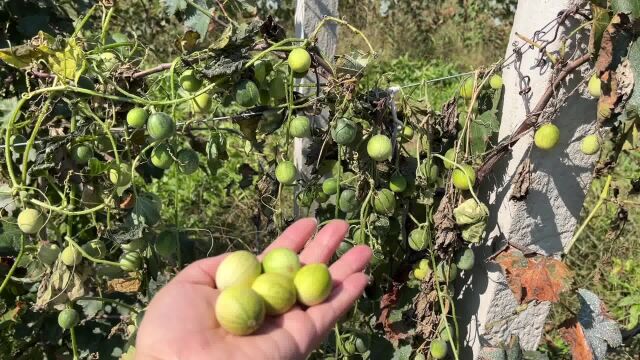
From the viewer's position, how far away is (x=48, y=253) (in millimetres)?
1914

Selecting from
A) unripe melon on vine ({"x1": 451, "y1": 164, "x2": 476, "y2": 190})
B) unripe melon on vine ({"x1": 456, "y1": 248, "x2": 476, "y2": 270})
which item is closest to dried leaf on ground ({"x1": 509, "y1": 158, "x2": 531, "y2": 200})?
unripe melon on vine ({"x1": 451, "y1": 164, "x2": 476, "y2": 190})

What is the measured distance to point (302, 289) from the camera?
65.1 inches

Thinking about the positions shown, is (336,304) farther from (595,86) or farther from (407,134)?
(595,86)

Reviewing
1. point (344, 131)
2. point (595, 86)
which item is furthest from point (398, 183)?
point (595, 86)

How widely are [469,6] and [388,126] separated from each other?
6.06m

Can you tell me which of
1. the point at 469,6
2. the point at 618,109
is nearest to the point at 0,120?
the point at 618,109

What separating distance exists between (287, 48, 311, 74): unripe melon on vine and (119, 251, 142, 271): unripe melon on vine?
2.74 ft

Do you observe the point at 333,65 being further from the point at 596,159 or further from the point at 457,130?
the point at 596,159

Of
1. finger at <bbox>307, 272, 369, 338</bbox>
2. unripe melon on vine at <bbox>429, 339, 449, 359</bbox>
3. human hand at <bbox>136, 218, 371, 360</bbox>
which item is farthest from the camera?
unripe melon on vine at <bbox>429, 339, 449, 359</bbox>

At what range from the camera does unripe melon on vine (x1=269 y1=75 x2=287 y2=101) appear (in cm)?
184

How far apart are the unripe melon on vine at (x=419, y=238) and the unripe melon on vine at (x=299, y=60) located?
2.26ft

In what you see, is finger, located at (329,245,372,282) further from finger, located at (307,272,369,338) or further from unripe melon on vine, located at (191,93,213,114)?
unripe melon on vine, located at (191,93,213,114)

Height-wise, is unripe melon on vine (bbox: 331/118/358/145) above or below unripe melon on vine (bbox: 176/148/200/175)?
above

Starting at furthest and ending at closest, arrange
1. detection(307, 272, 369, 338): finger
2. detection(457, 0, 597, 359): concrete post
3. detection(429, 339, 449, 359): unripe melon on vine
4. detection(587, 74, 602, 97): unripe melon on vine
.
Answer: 1. detection(429, 339, 449, 359): unripe melon on vine
2. detection(457, 0, 597, 359): concrete post
3. detection(587, 74, 602, 97): unripe melon on vine
4. detection(307, 272, 369, 338): finger
